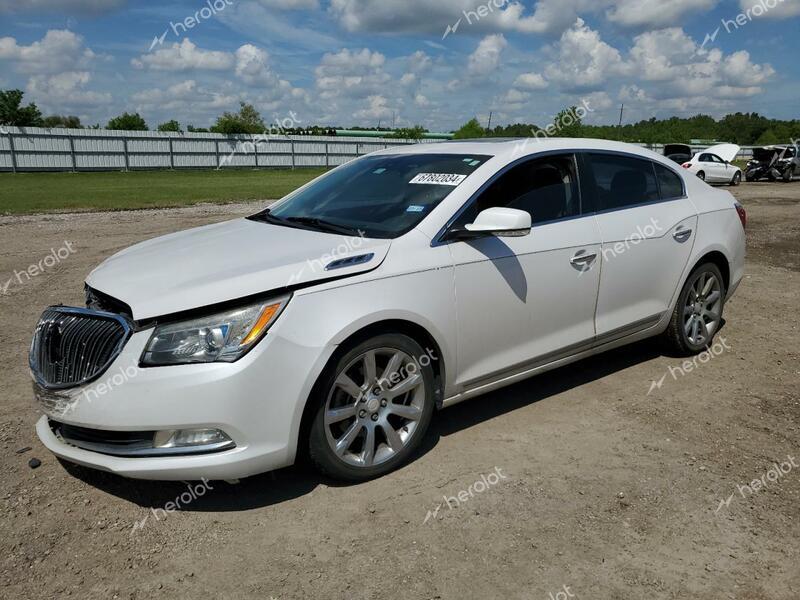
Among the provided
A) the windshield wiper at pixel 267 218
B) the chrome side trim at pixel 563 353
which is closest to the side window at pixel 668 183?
the chrome side trim at pixel 563 353

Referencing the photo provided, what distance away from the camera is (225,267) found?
331 cm

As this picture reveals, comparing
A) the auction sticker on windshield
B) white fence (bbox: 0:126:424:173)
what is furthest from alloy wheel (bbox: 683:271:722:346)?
white fence (bbox: 0:126:424:173)

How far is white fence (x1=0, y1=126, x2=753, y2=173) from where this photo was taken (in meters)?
38.0

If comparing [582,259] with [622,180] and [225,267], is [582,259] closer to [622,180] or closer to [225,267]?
[622,180]

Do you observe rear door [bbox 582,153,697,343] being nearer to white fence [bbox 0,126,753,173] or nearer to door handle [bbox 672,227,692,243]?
door handle [bbox 672,227,692,243]

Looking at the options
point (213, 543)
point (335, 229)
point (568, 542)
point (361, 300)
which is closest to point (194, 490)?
point (213, 543)

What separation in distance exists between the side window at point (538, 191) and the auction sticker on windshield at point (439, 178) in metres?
0.17

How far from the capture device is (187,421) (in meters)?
2.95

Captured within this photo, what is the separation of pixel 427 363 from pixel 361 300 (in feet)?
1.93

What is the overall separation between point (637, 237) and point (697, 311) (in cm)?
119

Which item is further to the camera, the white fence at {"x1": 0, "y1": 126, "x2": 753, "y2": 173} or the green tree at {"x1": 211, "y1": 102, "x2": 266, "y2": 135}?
the green tree at {"x1": 211, "y1": 102, "x2": 266, "y2": 135}

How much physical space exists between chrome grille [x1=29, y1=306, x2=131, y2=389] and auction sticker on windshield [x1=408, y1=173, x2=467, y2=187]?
1924 millimetres

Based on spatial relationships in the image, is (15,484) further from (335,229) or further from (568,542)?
(568,542)

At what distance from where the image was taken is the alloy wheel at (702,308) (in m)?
5.34
